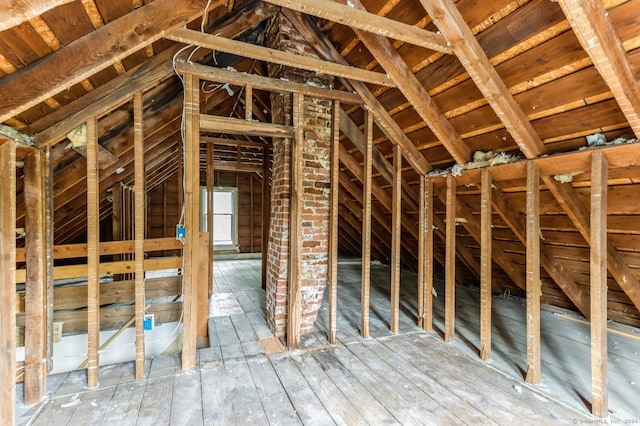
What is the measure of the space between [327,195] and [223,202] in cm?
592

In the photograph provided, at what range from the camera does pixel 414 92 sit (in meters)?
2.47

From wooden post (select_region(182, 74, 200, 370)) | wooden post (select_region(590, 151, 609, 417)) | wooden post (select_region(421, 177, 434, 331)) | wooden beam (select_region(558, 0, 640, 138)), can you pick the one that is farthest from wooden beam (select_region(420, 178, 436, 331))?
wooden post (select_region(182, 74, 200, 370))

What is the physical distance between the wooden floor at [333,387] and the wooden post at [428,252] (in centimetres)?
19

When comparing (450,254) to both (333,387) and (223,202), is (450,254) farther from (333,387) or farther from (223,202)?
(223,202)

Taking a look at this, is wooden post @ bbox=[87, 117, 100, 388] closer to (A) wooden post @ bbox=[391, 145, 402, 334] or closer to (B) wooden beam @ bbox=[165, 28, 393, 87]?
(B) wooden beam @ bbox=[165, 28, 393, 87]

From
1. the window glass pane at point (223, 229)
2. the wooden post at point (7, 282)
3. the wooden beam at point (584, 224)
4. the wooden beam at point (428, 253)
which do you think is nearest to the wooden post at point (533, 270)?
the wooden beam at point (584, 224)

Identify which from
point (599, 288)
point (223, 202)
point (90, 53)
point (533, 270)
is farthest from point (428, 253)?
point (223, 202)

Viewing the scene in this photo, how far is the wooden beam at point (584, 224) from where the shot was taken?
2.33m

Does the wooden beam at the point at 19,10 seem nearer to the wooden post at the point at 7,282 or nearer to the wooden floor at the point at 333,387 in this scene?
the wooden post at the point at 7,282

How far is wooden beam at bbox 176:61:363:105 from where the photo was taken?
2281 millimetres

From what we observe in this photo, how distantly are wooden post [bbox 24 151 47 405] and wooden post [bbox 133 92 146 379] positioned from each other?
55 cm

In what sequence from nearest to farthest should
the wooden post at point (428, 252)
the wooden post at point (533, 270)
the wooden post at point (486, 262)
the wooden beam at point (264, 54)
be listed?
the wooden beam at point (264, 54), the wooden post at point (533, 270), the wooden post at point (486, 262), the wooden post at point (428, 252)

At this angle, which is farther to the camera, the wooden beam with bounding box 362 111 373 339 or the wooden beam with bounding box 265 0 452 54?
the wooden beam with bounding box 362 111 373 339

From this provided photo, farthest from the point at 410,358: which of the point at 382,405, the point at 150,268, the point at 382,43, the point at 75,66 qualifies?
the point at 75,66
